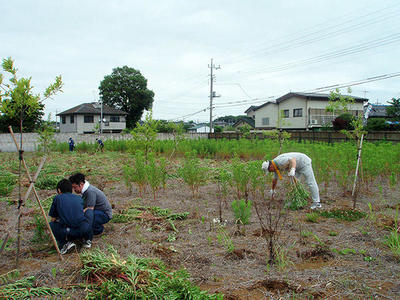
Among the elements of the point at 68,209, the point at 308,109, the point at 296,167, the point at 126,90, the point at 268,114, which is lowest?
the point at 68,209

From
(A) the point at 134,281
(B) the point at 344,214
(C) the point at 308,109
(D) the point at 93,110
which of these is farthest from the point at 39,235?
(D) the point at 93,110

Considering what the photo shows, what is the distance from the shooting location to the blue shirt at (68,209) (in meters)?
3.62

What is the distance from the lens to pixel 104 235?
426 centimetres

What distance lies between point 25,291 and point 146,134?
19.3ft

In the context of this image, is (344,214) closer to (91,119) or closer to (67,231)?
(67,231)

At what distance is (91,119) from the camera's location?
36.5 metres

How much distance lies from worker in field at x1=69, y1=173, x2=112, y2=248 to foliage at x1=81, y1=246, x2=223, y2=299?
3.45ft

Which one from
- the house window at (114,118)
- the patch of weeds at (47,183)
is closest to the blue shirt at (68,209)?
the patch of weeds at (47,183)

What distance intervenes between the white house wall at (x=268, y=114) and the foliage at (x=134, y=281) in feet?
99.1

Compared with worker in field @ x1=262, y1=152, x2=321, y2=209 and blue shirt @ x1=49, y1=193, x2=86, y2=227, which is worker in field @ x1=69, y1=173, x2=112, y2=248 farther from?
worker in field @ x1=262, y1=152, x2=321, y2=209

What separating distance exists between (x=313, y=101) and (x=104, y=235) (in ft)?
89.9

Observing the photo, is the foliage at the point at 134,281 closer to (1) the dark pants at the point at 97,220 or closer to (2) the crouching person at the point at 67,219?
(2) the crouching person at the point at 67,219

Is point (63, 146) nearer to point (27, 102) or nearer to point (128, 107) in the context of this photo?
point (27, 102)

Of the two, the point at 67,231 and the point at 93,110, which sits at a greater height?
the point at 93,110
